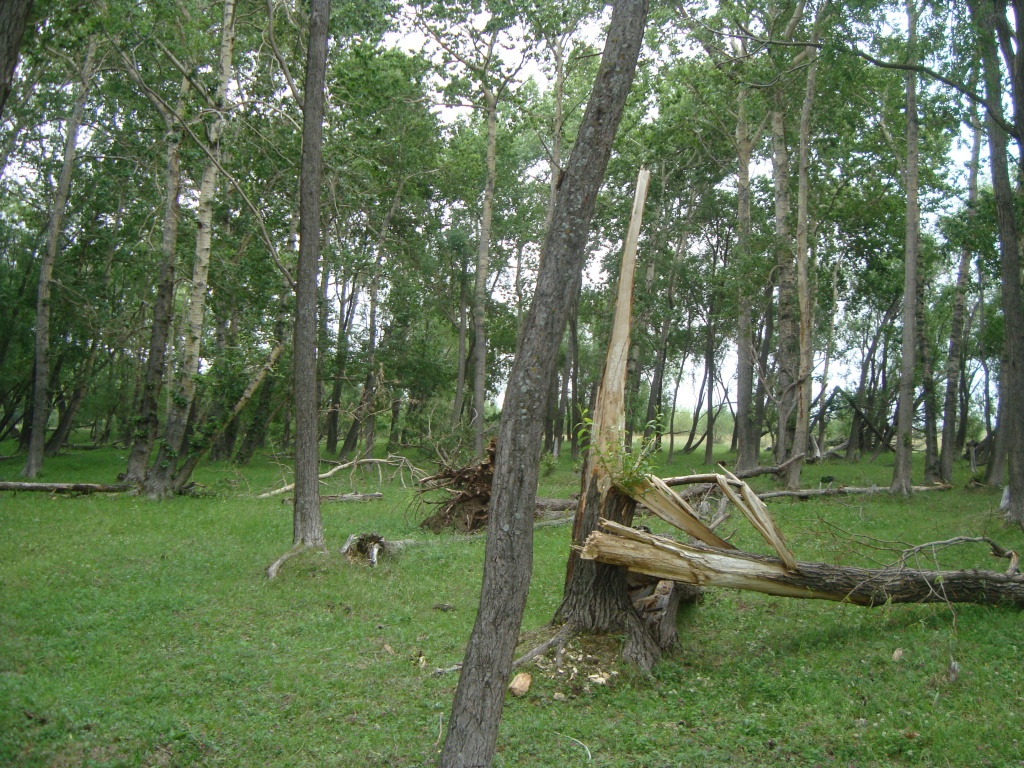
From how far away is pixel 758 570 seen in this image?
26.7 feet

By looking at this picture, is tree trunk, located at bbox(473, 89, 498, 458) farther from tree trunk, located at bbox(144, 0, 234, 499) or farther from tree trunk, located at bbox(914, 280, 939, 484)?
tree trunk, located at bbox(914, 280, 939, 484)

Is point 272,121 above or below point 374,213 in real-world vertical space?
below

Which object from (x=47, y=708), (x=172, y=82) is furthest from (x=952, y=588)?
(x=172, y=82)

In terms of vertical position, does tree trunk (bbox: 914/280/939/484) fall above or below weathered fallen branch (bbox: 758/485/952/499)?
above

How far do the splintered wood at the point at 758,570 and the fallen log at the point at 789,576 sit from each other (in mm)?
10

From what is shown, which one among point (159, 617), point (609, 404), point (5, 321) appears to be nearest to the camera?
point (609, 404)

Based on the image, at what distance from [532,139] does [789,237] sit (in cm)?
2258

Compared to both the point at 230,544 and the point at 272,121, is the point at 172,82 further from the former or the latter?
the point at 230,544

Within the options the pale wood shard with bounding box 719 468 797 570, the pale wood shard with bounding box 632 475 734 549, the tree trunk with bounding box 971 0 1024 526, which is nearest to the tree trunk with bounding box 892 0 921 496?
the tree trunk with bounding box 971 0 1024 526

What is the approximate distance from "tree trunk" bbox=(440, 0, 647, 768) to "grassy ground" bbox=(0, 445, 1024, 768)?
4.13 ft

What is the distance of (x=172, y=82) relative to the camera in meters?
23.3

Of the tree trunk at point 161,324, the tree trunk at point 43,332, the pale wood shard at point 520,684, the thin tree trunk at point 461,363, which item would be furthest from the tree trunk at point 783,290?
the tree trunk at point 43,332

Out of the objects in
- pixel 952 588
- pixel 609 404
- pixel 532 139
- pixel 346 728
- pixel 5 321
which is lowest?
pixel 346 728

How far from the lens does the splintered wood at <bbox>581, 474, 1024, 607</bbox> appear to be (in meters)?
7.98
